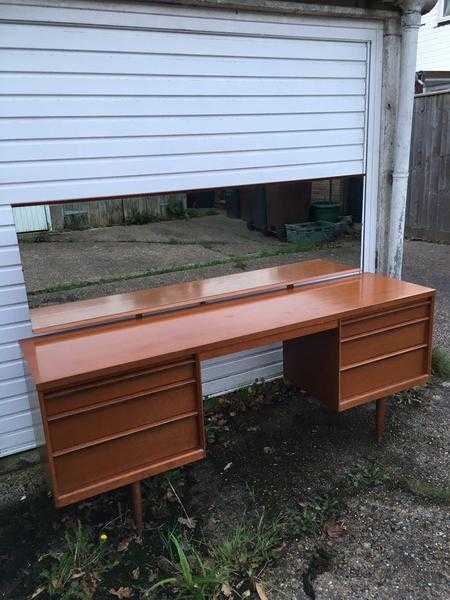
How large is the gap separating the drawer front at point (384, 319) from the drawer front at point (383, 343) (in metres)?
0.04

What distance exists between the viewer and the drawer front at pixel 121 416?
6.79ft

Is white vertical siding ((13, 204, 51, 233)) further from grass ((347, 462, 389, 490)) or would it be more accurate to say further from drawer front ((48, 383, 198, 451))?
grass ((347, 462, 389, 490))

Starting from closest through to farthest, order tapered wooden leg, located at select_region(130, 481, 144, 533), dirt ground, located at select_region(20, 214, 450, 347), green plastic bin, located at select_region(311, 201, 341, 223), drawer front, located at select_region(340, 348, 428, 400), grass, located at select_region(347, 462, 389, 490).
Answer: tapered wooden leg, located at select_region(130, 481, 144, 533), grass, located at select_region(347, 462, 389, 490), drawer front, located at select_region(340, 348, 428, 400), dirt ground, located at select_region(20, 214, 450, 347), green plastic bin, located at select_region(311, 201, 341, 223)

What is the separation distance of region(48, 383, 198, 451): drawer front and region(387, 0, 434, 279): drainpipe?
210 centimetres

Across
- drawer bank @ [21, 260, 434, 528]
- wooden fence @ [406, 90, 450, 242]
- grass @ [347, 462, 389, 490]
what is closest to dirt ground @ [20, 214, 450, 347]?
drawer bank @ [21, 260, 434, 528]

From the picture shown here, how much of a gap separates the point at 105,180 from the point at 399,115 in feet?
6.65

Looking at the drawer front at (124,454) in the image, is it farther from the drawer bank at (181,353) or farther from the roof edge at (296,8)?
the roof edge at (296,8)

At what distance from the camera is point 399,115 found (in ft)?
11.4

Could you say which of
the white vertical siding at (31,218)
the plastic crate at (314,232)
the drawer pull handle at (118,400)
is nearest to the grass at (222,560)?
the drawer pull handle at (118,400)

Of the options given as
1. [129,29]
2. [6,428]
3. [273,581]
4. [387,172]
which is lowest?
[273,581]

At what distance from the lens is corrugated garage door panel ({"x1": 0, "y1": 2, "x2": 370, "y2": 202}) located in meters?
2.56

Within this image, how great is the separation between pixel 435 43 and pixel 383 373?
9.19 m

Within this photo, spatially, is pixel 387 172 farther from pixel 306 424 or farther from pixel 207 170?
pixel 306 424

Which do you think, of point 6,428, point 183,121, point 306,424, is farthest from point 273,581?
point 183,121
